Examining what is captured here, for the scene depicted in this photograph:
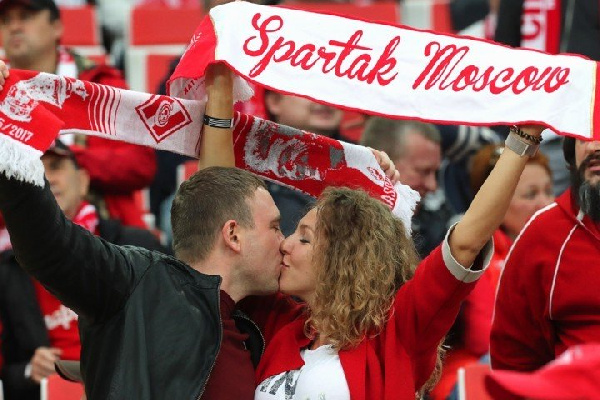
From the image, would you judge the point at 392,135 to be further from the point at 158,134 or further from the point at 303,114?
the point at 158,134

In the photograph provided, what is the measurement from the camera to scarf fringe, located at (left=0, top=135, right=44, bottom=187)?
9.30 ft

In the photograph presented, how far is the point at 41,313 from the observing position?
4.69 meters

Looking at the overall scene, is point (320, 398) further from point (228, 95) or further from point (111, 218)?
point (111, 218)

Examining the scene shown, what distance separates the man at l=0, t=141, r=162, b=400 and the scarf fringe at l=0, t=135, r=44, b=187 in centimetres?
167

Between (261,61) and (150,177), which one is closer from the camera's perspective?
(261,61)

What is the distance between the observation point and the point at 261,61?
3.40 meters

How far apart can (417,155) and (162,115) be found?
5.66ft

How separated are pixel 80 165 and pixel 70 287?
211 centimetres

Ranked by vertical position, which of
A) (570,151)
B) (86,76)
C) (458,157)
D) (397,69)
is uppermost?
(397,69)

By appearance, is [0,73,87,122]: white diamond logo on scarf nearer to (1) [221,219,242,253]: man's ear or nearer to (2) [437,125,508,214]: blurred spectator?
(1) [221,219,242,253]: man's ear

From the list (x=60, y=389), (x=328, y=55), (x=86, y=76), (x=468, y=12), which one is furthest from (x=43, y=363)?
(x=468, y=12)

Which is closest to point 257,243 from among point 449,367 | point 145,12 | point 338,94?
point 338,94

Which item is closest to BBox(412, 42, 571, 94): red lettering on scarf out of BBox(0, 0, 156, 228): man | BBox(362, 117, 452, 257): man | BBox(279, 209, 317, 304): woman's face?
BBox(279, 209, 317, 304): woman's face

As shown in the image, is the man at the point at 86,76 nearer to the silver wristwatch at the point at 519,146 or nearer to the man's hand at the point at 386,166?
the man's hand at the point at 386,166
